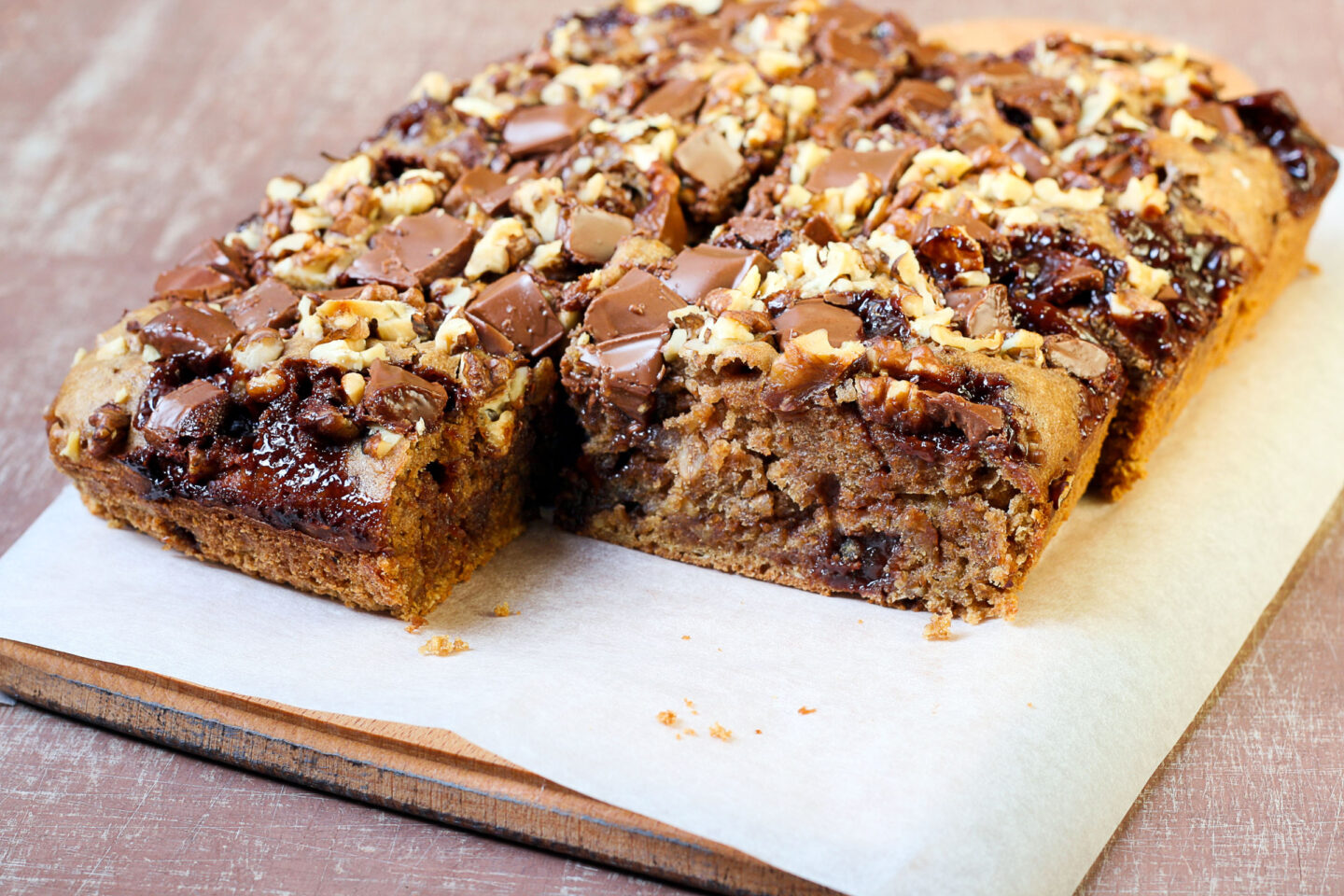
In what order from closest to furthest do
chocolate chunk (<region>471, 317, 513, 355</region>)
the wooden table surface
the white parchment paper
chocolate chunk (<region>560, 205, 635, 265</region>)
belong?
1. the white parchment paper
2. the wooden table surface
3. chocolate chunk (<region>471, 317, 513, 355</region>)
4. chocolate chunk (<region>560, 205, 635, 265</region>)

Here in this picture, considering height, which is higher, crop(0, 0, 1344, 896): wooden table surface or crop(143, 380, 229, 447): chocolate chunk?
crop(143, 380, 229, 447): chocolate chunk

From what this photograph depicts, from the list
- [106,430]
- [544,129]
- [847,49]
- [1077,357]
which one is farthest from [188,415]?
[847,49]

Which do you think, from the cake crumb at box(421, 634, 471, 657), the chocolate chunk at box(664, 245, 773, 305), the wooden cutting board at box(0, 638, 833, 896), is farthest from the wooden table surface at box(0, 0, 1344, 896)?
the chocolate chunk at box(664, 245, 773, 305)

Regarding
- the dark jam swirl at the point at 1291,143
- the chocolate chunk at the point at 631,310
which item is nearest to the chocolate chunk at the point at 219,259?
the chocolate chunk at the point at 631,310

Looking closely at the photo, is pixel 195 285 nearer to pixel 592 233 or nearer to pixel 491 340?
pixel 491 340

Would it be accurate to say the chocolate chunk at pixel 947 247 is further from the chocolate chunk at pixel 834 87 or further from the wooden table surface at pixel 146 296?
the wooden table surface at pixel 146 296

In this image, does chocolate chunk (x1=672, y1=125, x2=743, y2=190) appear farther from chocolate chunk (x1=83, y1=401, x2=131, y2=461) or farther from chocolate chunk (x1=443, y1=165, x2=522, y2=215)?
chocolate chunk (x1=83, y1=401, x2=131, y2=461)

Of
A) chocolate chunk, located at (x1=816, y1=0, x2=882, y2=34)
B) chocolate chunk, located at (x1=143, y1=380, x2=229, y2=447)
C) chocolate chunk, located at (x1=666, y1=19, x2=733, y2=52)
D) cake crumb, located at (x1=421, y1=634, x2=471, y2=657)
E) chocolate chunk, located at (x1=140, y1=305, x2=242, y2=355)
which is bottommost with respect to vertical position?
cake crumb, located at (x1=421, y1=634, x2=471, y2=657)
